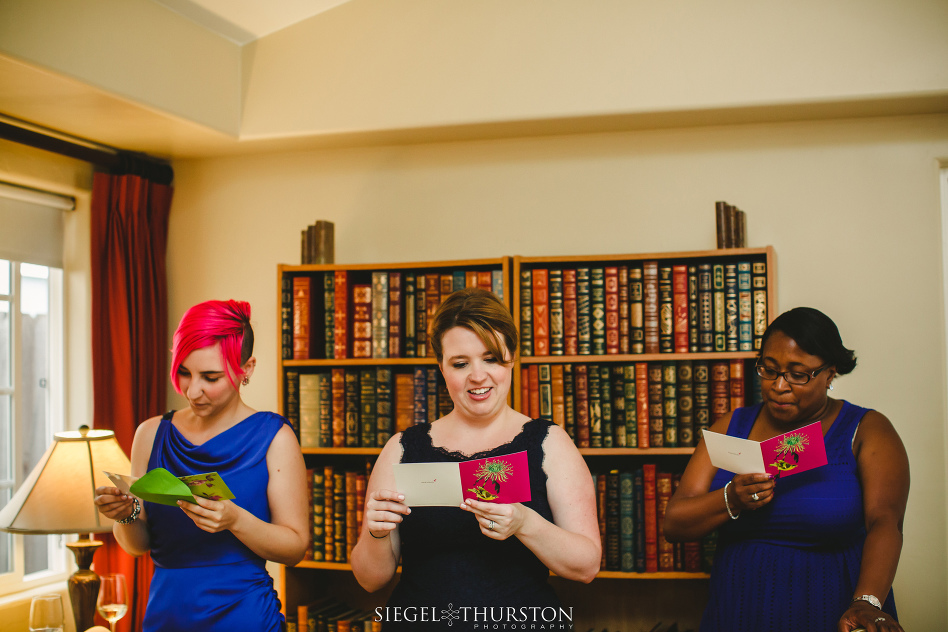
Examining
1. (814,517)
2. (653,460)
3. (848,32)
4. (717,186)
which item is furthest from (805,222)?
(814,517)

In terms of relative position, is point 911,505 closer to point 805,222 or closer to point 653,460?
point 653,460

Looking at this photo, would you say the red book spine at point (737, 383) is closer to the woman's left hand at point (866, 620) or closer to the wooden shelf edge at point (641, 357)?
the wooden shelf edge at point (641, 357)

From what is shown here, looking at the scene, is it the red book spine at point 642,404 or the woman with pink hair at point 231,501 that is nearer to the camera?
the woman with pink hair at point 231,501

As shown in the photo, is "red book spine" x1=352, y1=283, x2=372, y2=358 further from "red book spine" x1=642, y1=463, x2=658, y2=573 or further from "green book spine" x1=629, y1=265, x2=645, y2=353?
"red book spine" x1=642, y1=463, x2=658, y2=573

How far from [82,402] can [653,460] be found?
8.09 ft

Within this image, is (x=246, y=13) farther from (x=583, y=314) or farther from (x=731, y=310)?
(x=731, y=310)

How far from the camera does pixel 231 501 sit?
5.40ft

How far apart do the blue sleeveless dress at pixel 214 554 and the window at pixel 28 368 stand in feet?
5.05

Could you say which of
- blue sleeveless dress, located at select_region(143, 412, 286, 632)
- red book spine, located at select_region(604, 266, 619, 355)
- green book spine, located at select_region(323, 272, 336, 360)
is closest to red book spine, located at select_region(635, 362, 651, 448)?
red book spine, located at select_region(604, 266, 619, 355)

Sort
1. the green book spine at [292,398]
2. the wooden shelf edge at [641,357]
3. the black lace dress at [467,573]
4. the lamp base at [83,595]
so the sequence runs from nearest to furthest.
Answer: the black lace dress at [467,573] < the lamp base at [83,595] < the wooden shelf edge at [641,357] < the green book spine at [292,398]

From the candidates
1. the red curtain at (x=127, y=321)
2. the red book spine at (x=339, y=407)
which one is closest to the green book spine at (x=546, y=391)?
the red book spine at (x=339, y=407)

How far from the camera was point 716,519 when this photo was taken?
1.76 meters

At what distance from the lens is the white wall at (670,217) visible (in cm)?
262

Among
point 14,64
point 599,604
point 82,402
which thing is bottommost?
point 599,604
